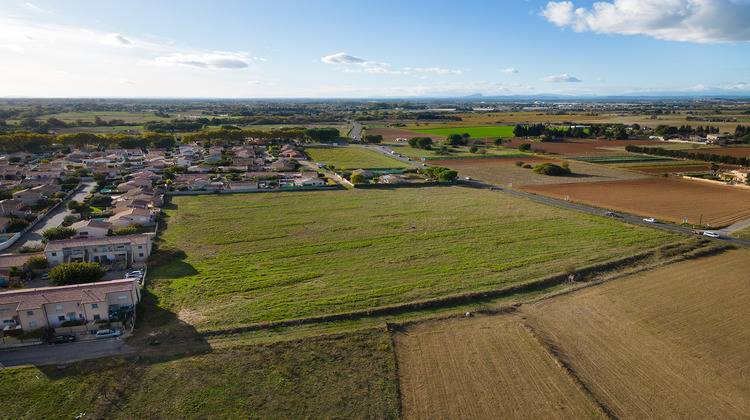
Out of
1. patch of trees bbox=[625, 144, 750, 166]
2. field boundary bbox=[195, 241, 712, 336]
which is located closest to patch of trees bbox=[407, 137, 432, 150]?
patch of trees bbox=[625, 144, 750, 166]

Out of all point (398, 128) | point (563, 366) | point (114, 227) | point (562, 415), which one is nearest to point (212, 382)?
point (562, 415)

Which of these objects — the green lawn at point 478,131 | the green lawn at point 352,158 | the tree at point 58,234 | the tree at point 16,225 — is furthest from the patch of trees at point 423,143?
the tree at point 16,225

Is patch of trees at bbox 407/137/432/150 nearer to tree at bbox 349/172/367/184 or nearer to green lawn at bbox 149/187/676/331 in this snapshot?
tree at bbox 349/172/367/184

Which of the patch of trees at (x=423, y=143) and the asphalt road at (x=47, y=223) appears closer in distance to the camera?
the asphalt road at (x=47, y=223)

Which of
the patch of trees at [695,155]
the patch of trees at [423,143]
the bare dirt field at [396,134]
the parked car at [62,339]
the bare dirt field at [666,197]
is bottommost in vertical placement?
the parked car at [62,339]

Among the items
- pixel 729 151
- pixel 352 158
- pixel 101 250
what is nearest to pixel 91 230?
pixel 101 250

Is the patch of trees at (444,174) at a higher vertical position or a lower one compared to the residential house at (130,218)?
higher

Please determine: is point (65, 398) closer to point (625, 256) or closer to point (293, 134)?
point (625, 256)

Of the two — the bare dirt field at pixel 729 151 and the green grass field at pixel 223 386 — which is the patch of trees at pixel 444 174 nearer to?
the green grass field at pixel 223 386
